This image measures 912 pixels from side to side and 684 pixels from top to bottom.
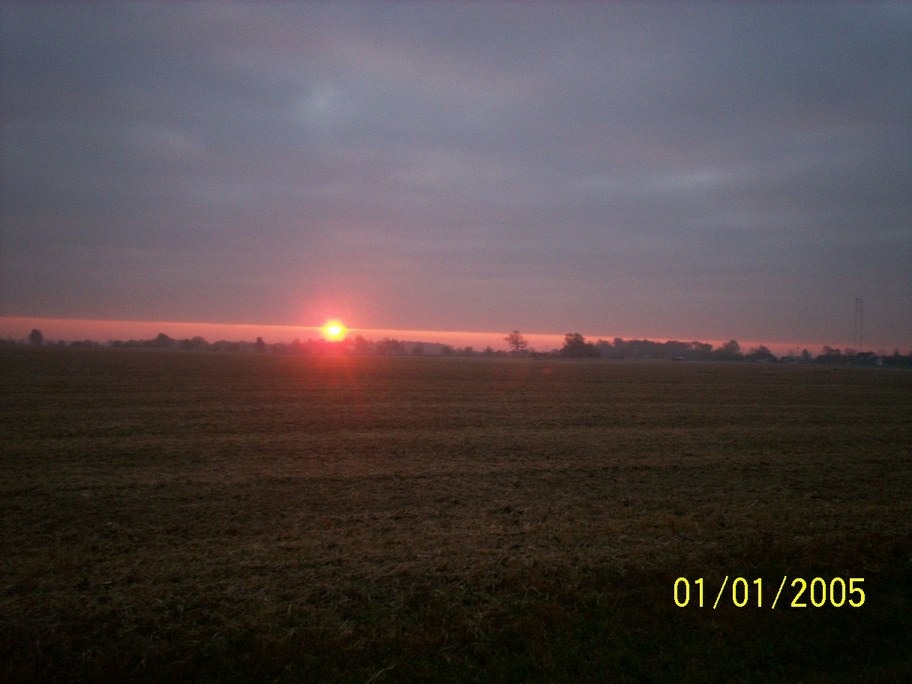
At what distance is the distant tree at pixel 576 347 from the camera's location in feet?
484

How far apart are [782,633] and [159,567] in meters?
6.95

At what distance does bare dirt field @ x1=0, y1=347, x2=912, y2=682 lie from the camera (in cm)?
522

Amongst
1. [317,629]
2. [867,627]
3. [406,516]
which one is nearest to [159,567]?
[317,629]

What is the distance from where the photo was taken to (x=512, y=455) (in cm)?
Result: 1461

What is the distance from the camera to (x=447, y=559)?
7305 mm

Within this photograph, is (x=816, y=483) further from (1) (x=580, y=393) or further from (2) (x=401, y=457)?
(1) (x=580, y=393)

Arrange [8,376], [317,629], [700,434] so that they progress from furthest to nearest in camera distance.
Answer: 1. [8,376]
2. [700,434]
3. [317,629]
